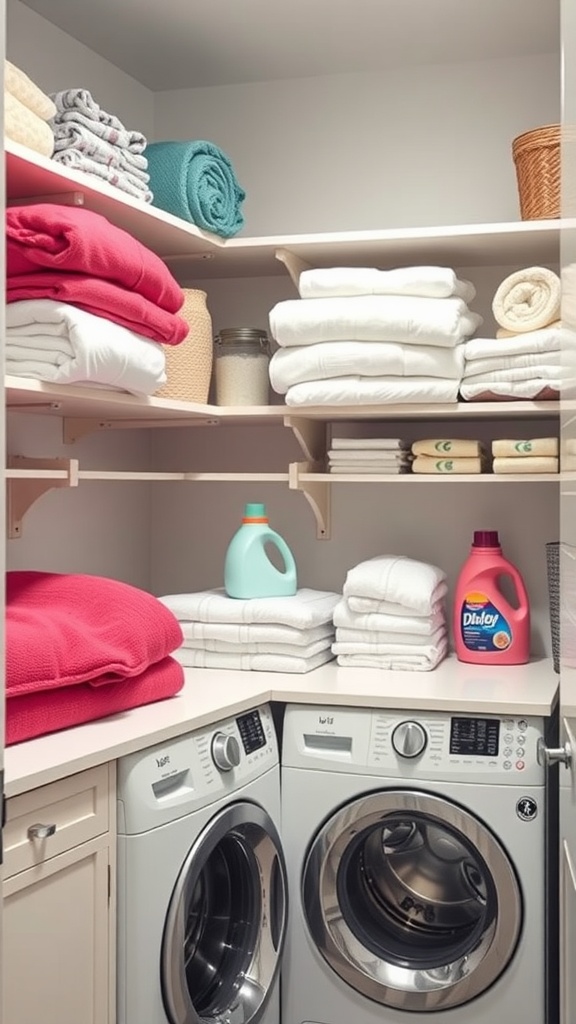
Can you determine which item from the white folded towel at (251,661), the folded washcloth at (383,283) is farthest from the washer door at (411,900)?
the folded washcloth at (383,283)

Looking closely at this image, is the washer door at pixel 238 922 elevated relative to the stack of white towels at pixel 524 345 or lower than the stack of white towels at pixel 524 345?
lower

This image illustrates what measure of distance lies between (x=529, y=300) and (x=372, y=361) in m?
0.39

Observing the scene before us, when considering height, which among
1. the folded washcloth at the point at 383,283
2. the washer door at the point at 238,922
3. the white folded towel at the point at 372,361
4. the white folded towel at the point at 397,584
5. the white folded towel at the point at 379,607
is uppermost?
the folded washcloth at the point at 383,283

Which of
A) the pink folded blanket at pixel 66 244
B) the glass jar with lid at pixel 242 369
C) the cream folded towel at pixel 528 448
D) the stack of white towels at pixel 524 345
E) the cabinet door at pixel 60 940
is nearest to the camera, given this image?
the cabinet door at pixel 60 940

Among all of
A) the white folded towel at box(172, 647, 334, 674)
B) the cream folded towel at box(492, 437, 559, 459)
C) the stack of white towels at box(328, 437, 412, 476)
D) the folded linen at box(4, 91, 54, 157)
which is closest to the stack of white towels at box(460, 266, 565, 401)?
the cream folded towel at box(492, 437, 559, 459)

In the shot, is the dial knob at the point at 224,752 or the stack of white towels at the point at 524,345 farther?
the stack of white towels at the point at 524,345

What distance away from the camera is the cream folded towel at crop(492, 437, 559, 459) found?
2760mm

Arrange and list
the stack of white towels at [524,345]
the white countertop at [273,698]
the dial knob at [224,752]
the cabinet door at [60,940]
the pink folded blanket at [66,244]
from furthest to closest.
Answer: the stack of white towels at [524,345]
the dial knob at [224,752]
the pink folded blanket at [66,244]
the white countertop at [273,698]
the cabinet door at [60,940]

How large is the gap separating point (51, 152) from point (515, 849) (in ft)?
5.55

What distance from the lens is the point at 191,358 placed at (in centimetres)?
283

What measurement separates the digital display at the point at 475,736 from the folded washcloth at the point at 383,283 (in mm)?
981

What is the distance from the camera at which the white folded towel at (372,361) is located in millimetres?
2700

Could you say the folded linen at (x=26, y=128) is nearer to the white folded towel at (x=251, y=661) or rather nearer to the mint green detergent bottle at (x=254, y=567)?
the mint green detergent bottle at (x=254, y=567)

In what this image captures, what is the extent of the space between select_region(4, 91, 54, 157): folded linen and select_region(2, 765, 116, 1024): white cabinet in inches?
45.4
